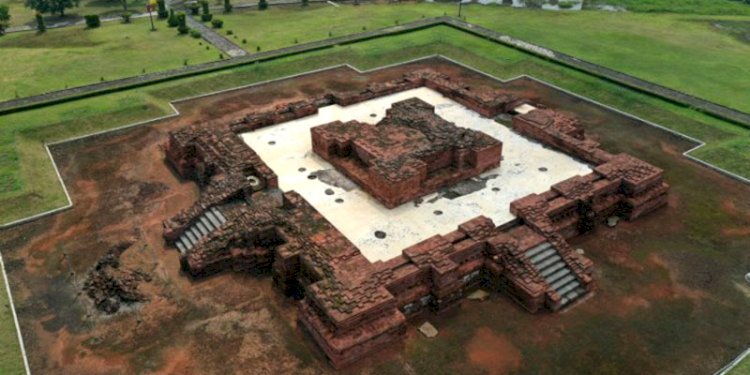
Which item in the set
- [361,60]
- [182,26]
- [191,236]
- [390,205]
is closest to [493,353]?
[390,205]

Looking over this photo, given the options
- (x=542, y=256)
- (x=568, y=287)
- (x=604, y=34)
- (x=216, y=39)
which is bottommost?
(x=568, y=287)

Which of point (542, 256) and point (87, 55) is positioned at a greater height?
point (87, 55)

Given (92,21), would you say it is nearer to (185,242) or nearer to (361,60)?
(361,60)

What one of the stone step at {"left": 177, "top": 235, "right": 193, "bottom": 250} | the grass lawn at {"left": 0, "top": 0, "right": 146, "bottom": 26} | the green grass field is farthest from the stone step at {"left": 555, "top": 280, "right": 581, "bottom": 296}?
the grass lawn at {"left": 0, "top": 0, "right": 146, "bottom": 26}

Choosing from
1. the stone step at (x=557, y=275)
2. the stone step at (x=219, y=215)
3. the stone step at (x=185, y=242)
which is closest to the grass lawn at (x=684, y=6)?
the stone step at (x=557, y=275)

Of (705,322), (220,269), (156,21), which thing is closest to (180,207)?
(220,269)

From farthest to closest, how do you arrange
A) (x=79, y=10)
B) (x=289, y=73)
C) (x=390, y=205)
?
1. (x=79, y=10)
2. (x=289, y=73)
3. (x=390, y=205)

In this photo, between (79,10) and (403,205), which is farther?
(79,10)
